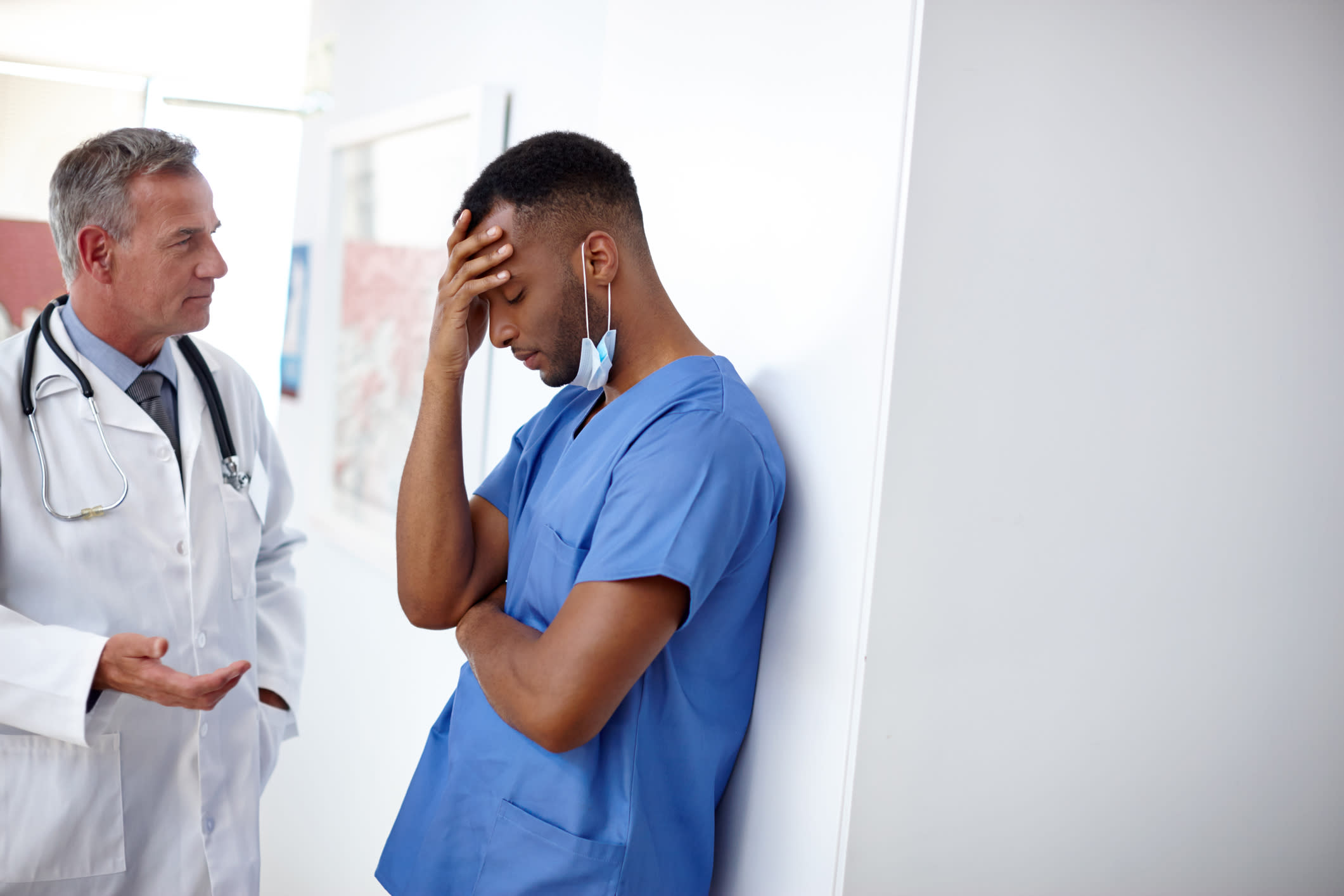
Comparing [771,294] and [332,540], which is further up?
[771,294]

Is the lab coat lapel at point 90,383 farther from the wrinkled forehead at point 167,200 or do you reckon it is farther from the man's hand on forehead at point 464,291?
the man's hand on forehead at point 464,291

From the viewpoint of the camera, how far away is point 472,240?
3.91ft

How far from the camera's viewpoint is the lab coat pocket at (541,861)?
109 cm

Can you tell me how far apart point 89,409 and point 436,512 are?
0.59 m

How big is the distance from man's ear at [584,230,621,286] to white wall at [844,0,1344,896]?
1.23 ft

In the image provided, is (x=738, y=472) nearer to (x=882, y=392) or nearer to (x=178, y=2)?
(x=882, y=392)

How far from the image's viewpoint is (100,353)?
1486 mm

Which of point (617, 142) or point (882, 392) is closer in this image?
point (882, 392)

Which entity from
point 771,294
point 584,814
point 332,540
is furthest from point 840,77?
point 332,540

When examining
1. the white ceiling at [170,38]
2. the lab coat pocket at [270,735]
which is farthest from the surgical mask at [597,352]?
the white ceiling at [170,38]

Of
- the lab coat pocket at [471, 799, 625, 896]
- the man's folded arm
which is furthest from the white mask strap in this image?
the lab coat pocket at [471, 799, 625, 896]

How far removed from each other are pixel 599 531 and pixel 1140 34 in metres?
0.84

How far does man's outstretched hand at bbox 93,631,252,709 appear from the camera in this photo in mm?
1206

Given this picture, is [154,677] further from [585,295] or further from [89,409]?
[585,295]
